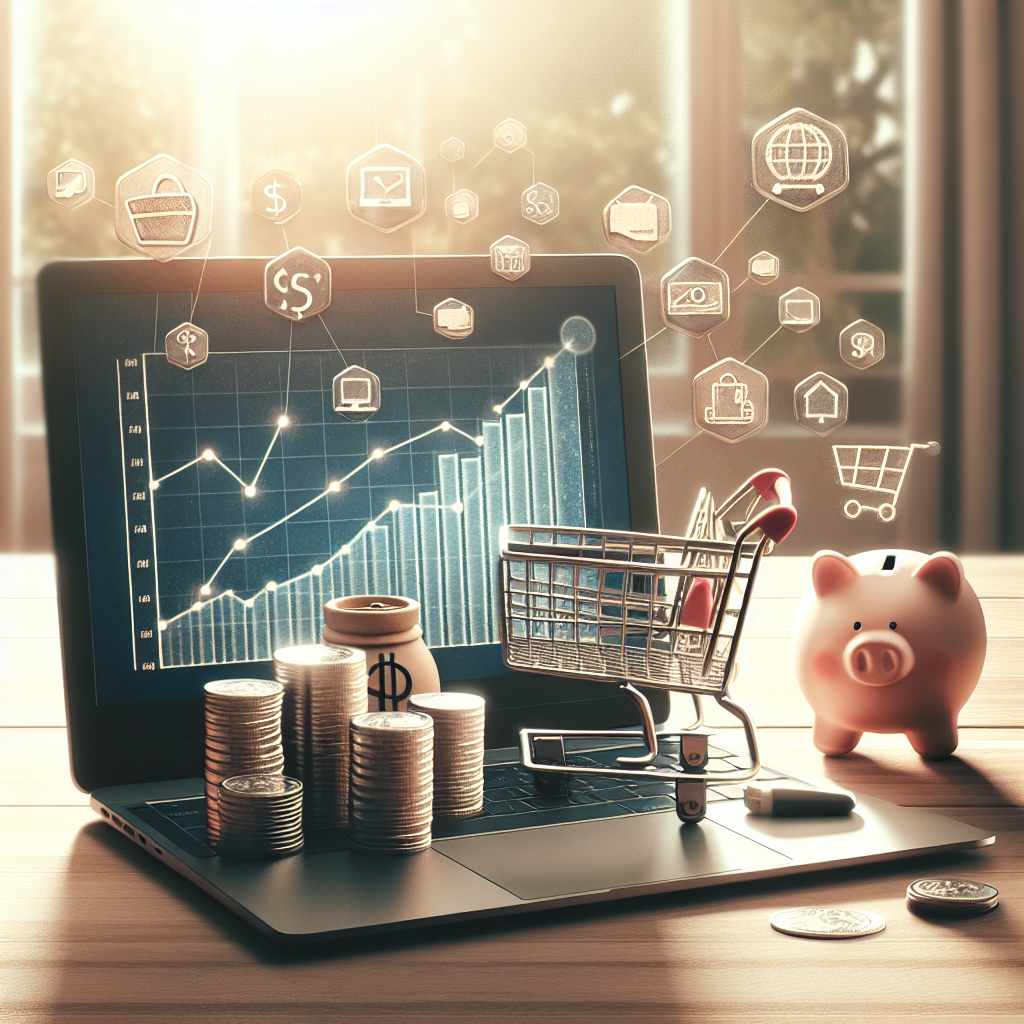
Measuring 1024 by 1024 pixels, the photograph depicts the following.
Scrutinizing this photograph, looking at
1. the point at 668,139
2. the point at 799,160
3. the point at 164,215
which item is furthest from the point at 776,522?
the point at 668,139

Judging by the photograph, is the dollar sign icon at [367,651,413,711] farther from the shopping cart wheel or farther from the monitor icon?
the monitor icon

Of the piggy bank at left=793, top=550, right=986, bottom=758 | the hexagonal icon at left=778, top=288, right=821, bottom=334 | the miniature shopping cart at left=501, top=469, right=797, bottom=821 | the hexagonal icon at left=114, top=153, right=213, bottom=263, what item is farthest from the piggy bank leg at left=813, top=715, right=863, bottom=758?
the hexagonal icon at left=114, top=153, right=213, bottom=263

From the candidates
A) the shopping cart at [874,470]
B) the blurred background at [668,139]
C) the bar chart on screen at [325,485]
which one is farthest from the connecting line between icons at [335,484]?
the shopping cart at [874,470]

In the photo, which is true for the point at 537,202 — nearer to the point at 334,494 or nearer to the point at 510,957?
the point at 334,494

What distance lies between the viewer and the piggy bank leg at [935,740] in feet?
3.38

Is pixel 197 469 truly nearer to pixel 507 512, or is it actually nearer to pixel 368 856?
pixel 507 512

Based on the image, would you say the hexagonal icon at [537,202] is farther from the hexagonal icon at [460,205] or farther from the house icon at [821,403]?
the house icon at [821,403]

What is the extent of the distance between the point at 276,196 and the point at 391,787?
0.51m

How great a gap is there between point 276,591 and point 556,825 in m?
0.31

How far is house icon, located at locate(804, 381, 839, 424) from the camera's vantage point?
3.70 feet

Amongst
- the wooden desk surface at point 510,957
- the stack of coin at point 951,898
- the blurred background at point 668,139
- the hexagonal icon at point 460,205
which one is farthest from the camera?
the blurred background at point 668,139

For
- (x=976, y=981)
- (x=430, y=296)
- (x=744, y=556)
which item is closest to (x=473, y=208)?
(x=430, y=296)

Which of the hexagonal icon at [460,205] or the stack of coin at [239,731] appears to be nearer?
the stack of coin at [239,731]

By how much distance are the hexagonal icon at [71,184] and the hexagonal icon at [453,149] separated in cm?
28
